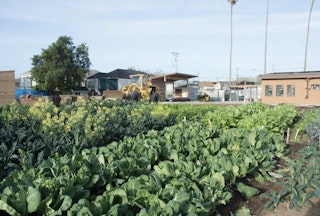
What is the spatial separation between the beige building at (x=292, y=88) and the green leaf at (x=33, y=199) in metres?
25.7

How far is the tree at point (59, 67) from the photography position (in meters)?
38.1

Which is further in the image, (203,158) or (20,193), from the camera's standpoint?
(203,158)

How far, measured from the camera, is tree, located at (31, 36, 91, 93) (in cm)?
3810

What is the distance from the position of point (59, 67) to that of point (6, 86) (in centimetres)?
2885

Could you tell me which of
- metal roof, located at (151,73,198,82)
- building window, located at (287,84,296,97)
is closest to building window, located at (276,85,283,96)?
building window, located at (287,84,296,97)

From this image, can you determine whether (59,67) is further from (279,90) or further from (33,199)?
(33,199)

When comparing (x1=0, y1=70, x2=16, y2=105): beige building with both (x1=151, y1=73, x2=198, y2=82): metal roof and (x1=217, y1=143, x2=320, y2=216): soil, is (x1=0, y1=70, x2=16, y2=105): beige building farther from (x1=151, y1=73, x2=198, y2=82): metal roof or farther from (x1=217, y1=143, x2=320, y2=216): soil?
(x1=151, y1=73, x2=198, y2=82): metal roof

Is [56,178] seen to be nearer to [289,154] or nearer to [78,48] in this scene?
[289,154]

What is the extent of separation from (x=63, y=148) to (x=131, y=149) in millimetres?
1122

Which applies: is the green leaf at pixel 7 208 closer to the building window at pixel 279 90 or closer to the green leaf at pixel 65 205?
the green leaf at pixel 65 205

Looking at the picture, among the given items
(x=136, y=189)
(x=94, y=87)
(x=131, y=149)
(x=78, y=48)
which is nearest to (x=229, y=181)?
(x=131, y=149)

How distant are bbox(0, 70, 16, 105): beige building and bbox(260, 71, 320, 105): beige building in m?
21.5

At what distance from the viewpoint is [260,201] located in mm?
3777

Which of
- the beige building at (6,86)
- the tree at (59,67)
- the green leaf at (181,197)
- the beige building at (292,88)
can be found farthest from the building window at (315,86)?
the tree at (59,67)
